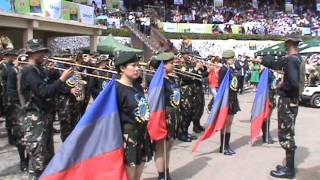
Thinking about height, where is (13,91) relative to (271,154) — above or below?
above

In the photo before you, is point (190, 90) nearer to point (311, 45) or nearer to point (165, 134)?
point (165, 134)

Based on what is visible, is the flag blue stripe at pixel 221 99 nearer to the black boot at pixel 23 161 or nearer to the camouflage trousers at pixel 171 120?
the camouflage trousers at pixel 171 120

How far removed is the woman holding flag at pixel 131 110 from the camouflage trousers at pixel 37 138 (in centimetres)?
111

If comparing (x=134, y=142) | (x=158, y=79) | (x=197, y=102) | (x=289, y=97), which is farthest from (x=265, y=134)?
(x=134, y=142)

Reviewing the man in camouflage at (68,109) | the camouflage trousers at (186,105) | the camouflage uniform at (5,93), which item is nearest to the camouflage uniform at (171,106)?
the man in camouflage at (68,109)

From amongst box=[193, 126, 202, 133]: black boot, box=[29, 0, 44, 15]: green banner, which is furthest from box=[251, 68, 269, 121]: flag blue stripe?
box=[29, 0, 44, 15]: green banner

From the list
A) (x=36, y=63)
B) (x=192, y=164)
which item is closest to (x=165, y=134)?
(x=192, y=164)

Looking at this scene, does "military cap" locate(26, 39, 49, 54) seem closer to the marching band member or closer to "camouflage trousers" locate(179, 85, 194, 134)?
the marching band member

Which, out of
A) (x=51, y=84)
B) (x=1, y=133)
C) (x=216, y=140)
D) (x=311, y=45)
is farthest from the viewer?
(x=311, y=45)

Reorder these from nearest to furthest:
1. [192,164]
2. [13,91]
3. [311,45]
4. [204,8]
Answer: [192,164] < [13,91] < [311,45] < [204,8]

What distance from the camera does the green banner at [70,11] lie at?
78.4 feet

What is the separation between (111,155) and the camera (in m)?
5.18

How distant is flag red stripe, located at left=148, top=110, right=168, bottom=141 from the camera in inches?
276

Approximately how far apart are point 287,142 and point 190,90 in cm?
355
